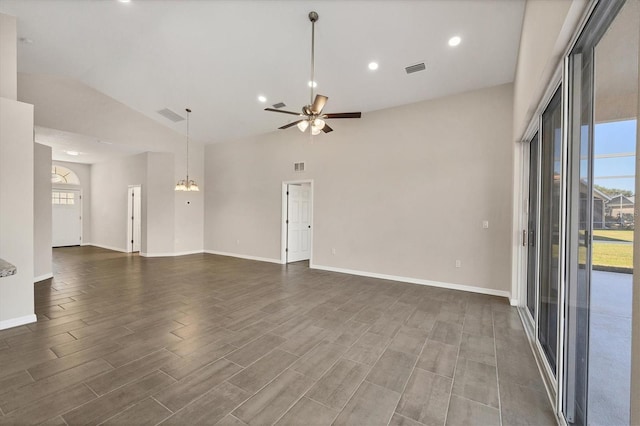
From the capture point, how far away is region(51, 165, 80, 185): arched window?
376 inches

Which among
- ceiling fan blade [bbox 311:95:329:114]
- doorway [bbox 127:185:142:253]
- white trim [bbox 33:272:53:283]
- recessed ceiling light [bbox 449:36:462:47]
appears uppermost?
recessed ceiling light [bbox 449:36:462:47]

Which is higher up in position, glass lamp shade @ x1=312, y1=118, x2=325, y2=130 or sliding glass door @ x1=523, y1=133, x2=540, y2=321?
glass lamp shade @ x1=312, y1=118, x2=325, y2=130

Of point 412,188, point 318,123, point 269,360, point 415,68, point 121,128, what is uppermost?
point 415,68

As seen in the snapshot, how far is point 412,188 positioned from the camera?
5.18 meters

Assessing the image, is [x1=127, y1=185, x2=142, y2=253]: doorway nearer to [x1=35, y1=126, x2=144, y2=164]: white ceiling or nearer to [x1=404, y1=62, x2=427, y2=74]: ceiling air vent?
[x1=35, y1=126, x2=144, y2=164]: white ceiling

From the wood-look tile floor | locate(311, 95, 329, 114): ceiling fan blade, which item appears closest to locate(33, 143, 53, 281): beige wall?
the wood-look tile floor

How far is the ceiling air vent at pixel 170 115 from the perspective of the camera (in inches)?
266

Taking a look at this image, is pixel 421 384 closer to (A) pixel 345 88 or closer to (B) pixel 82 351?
(B) pixel 82 351

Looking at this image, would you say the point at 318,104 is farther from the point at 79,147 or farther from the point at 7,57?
the point at 79,147

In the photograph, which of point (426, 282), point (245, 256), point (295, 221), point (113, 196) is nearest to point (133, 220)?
point (113, 196)

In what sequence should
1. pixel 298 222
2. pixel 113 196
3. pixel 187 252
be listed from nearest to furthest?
pixel 298 222 → pixel 187 252 → pixel 113 196

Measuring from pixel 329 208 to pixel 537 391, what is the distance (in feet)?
15.1

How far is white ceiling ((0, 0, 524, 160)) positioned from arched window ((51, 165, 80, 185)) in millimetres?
5718

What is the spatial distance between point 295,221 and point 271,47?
13.8 feet
